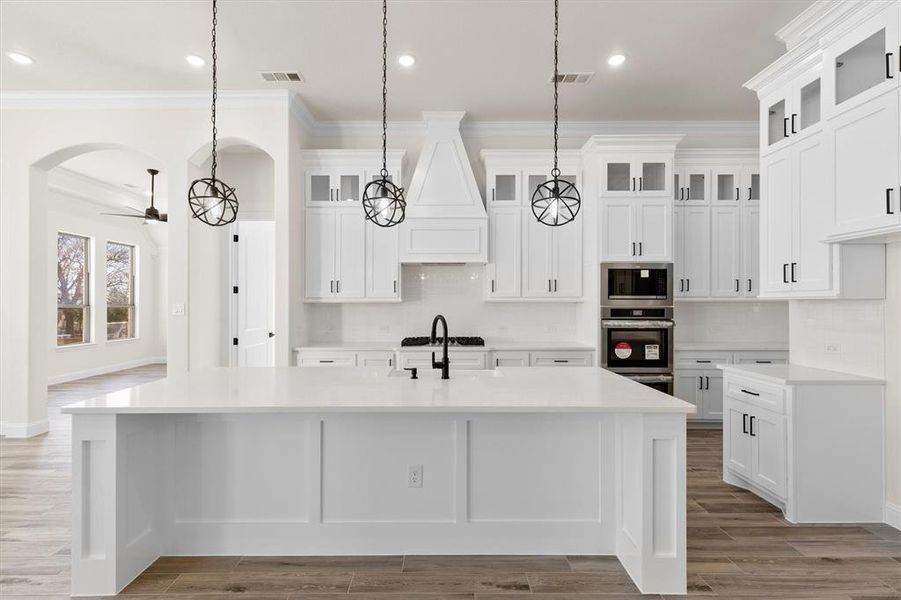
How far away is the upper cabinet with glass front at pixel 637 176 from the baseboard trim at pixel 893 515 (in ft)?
10.3

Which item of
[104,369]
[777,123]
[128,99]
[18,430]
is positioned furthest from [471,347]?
[104,369]

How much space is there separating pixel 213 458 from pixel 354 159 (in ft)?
11.9

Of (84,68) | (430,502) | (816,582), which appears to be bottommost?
(816,582)

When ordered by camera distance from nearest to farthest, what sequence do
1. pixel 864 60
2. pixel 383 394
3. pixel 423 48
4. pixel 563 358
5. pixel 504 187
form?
1. pixel 383 394
2. pixel 864 60
3. pixel 423 48
4. pixel 563 358
5. pixel 504 187

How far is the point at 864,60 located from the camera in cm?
287

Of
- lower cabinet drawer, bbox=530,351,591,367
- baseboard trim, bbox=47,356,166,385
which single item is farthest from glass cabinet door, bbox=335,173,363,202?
baseboard trim, bbox=47,356,166,385

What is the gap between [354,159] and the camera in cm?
546

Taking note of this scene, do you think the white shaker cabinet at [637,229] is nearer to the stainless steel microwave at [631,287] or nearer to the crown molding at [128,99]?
the stainless steel microwave at [631,287]

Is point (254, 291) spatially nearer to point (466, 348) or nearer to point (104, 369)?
point (466, 348)

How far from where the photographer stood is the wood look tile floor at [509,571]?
7.75ft

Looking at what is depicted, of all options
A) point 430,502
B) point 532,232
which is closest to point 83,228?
point 532,232

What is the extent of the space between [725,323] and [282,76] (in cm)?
539

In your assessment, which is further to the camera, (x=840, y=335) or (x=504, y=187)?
(x=504, y=187)

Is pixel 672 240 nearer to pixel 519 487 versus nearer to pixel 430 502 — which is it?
pixel 519 487
